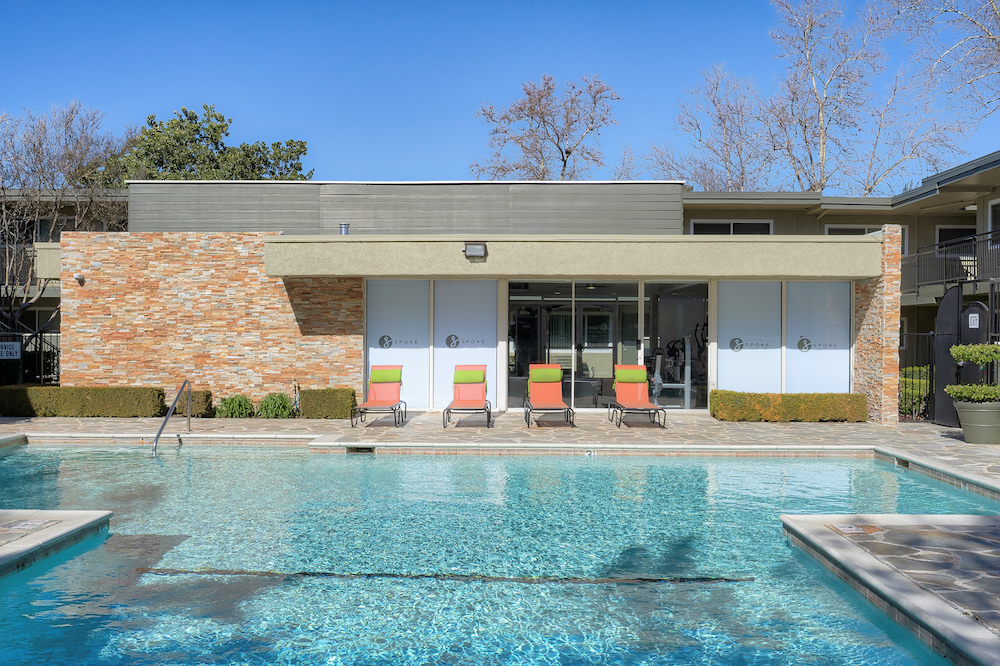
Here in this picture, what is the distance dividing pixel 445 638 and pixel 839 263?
11.7 m

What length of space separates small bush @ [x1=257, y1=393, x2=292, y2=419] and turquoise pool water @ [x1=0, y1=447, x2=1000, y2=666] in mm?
4037

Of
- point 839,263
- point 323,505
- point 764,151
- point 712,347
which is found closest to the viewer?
point 323,505

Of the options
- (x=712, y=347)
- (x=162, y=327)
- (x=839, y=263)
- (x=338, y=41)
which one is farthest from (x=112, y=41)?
(x=839, y=263)

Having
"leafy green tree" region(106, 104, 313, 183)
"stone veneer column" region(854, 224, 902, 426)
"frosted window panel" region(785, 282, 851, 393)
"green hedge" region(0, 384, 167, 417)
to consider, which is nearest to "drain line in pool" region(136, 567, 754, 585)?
"stone veneer column" region(854, 224, 902, 426)

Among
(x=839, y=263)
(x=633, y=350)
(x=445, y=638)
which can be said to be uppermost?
(x=839, y=263)

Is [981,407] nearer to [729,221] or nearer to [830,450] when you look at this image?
[830,450]

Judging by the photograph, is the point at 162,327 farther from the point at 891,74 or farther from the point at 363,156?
the point at 891,74

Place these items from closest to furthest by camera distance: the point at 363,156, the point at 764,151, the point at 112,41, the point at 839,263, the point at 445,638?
the point at 445,638
the point at 839,263
the point at 112,41
the point at 363,156
the point at 764,151

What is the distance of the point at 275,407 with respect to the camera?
13.8 metres

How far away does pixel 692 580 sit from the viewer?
5.55 m

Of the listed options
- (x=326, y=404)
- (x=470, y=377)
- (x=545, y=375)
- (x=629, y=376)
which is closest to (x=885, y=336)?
(x=629, y=376)

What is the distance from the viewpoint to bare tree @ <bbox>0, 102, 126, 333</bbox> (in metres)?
21.3

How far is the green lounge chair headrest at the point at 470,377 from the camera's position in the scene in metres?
13.3

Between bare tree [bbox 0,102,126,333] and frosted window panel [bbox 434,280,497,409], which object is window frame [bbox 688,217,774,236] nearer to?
frosted window panel [bbox 434,280,497,409]
